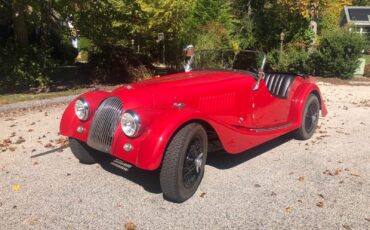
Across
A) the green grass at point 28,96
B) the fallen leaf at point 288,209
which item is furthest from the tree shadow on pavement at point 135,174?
the green grass at point 28,96

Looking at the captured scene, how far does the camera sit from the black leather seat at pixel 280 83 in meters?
6.20

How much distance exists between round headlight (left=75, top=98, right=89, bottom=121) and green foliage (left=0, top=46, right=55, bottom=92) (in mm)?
7454

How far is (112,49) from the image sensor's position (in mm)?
13719

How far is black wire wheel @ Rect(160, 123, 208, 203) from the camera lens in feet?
12.7

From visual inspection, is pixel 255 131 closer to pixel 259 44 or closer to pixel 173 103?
pixel 173 103

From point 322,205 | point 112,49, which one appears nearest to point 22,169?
point 322,205

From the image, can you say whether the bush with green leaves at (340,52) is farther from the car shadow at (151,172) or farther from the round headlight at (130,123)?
the round headlight at (130,123)

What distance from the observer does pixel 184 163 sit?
13.3 feet

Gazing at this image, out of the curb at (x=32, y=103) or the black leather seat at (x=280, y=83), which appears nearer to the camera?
the black leather seat at (x=280, y=83)

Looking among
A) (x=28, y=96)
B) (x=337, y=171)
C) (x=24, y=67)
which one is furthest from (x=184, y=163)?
(x=24, y=67)

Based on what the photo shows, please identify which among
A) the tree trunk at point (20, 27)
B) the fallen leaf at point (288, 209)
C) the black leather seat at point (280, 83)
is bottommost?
the fallen leaf at point (288, 209)

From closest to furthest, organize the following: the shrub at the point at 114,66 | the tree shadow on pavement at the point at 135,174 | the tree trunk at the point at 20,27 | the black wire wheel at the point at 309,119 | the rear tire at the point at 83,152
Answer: the tree shadow on pavement at the point at 135,174 < the rear tire at the point at 83,152 < the black wire wheel at the point at 309,119 < the tree trunk at the point at 20,27 < the shrub at the point at 114,66

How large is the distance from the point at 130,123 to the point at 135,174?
1.10 meters

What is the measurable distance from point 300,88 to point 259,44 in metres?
12.7
